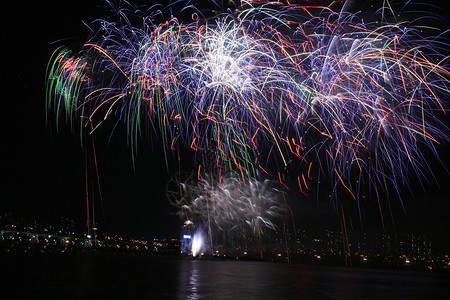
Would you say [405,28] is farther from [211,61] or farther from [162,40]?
[162,40]

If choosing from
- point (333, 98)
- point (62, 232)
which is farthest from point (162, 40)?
point (62, 232)

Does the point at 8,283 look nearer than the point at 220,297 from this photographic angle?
No

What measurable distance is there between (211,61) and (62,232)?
14104cm

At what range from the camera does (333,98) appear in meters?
17.3

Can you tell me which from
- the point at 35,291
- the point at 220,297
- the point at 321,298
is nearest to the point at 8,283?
the point at 35,291

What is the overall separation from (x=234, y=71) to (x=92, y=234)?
6227 inches

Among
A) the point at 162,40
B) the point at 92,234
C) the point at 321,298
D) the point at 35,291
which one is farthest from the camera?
the point at 92,234

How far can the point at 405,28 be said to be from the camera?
15.4 m

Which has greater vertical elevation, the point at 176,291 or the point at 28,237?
the point at 28,237

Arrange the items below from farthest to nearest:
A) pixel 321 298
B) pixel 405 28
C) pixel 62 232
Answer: pixel 62 232 → pixel 405 28 → pixel 321 298

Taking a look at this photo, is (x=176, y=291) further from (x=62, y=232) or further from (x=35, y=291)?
(x=62, y=232)

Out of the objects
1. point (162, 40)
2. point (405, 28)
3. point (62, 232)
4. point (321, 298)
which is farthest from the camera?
point (62, 232)

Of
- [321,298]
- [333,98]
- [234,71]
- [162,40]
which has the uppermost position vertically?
[162,40]

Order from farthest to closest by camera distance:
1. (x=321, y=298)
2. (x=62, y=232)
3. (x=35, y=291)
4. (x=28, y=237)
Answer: (x=62, y=232), (x=28, y=237), (x=321, y=298), (x=35, y=291)
